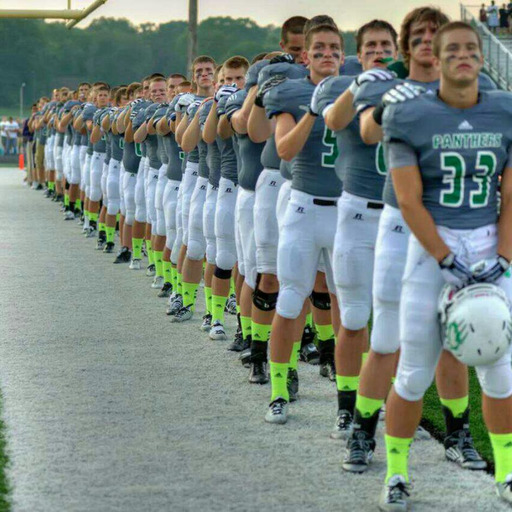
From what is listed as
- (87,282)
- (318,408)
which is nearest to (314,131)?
(318,408)

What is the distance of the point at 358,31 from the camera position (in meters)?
6.03

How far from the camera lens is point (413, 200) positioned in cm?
480

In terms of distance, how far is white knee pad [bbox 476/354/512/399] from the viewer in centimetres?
497

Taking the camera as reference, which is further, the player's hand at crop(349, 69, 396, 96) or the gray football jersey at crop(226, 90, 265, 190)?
the gray football jersey at crop(226, 90, 265, 190)

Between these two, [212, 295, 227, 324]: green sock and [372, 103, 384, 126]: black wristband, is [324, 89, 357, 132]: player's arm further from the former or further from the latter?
[212, 295, 227, 324]: green sock

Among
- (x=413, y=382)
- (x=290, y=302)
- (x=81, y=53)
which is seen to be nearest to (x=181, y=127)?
(x=290, y=302)

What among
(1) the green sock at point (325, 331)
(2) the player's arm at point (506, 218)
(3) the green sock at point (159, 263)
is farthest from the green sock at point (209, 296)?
(2) the player's arm at point (506, 218)

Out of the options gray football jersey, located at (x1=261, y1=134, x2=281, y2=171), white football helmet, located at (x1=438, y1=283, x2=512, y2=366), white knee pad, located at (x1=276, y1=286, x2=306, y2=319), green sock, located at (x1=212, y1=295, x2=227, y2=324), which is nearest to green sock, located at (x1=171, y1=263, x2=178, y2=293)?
green sock, located at (x1=212, y1=295, x2=227, y2=324)

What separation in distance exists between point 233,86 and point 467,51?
3761 millimetres

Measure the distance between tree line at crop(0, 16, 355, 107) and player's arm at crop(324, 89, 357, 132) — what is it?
206ft

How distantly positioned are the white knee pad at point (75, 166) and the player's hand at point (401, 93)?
1446 cm

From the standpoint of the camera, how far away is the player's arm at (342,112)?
5.39 metres

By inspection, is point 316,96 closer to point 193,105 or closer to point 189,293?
point 193,105

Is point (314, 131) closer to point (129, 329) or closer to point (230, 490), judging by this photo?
point (230, 490)
